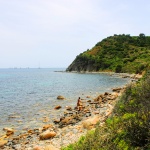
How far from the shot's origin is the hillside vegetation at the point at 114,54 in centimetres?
10416

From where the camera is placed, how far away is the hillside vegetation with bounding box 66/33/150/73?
104m

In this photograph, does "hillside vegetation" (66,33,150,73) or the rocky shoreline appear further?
"hillside vegetation" (66,33,150,73)

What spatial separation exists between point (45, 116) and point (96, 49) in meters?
117

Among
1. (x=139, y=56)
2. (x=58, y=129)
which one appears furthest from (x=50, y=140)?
(x=139, y=56)

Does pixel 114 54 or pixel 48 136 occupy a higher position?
pixel 114 54

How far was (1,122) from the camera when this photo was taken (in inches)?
835

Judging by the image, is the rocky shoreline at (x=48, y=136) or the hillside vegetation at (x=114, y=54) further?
the hillside vegetation at (x=114, y=54)

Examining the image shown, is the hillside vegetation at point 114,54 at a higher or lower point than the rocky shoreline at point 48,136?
higher

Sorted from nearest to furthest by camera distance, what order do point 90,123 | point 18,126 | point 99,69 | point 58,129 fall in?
point 90,123 → point 58,129 → point 18,126 → point 99,69

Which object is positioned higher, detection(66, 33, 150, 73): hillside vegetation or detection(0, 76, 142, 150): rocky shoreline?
detection(66, 33, 150, 73): hillside vegetation

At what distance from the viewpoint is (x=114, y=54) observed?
119 meters

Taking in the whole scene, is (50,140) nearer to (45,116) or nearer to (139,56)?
(45,116)

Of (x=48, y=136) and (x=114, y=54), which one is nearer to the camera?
(x=48, y=136)

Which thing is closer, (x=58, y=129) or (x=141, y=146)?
(x=141, y=146)
